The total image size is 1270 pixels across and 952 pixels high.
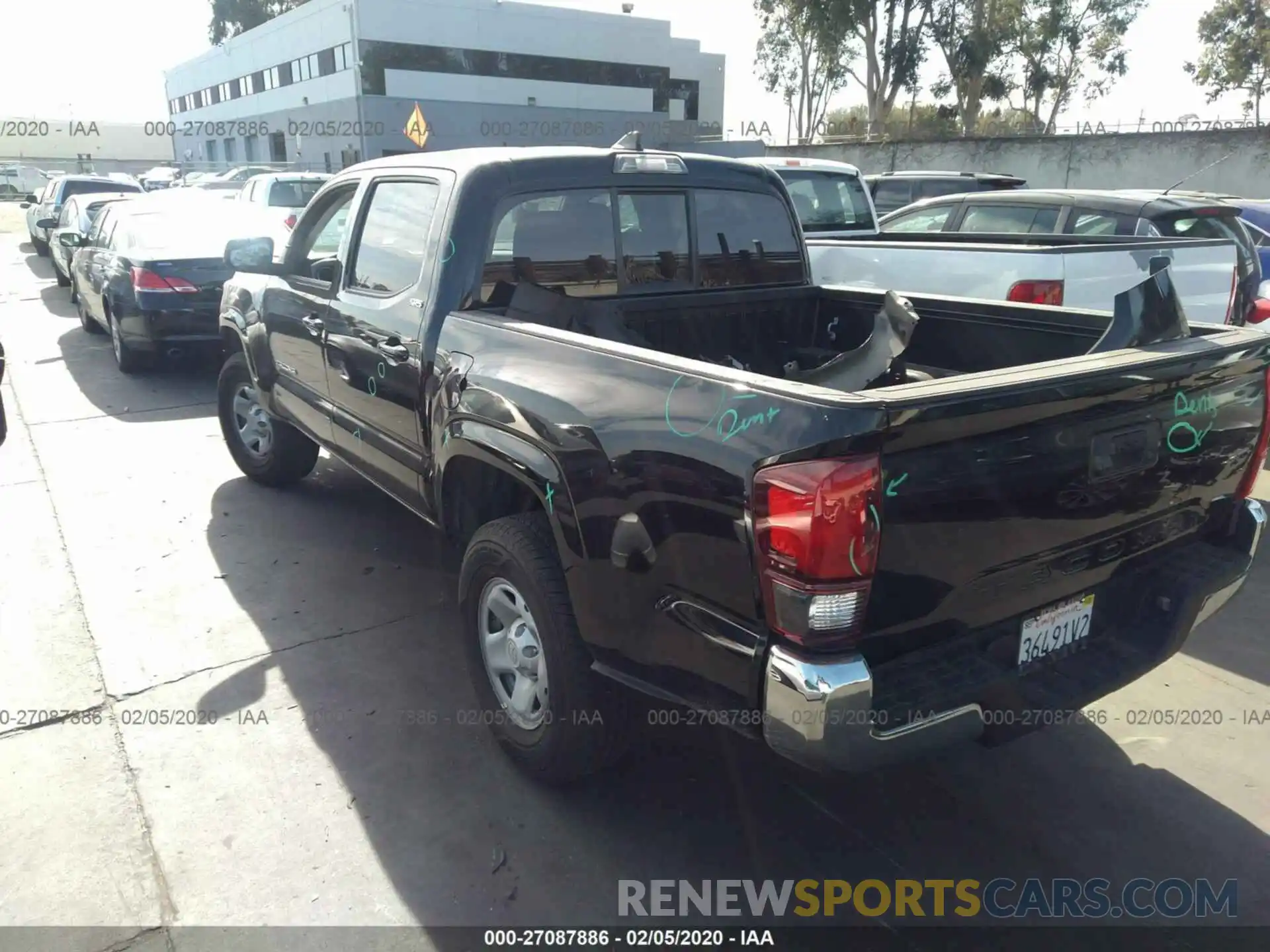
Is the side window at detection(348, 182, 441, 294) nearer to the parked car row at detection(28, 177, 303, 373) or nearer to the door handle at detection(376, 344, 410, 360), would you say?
the door handle at detection(376, 344, 410, 360)

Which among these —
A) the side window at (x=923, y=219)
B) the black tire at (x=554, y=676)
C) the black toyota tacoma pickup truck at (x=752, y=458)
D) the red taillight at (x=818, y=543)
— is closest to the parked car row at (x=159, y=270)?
the black toyota tacoma pickup truck at (x=752, y=458)

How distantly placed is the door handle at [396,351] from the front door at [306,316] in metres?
0.70

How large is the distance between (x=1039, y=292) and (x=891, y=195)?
9519 millimetres

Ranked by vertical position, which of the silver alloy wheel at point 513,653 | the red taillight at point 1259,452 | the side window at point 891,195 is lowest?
the silver alloy wheel at point 513,653

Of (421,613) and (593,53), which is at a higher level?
(593,53)

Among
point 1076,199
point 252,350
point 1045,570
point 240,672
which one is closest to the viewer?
point 1045,570

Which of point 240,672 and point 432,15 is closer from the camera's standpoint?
point 240,672

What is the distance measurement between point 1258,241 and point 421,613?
9.10 metres

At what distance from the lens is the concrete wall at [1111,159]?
61.9 ft

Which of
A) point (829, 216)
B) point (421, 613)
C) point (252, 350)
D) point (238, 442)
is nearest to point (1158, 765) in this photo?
point (421, 613)

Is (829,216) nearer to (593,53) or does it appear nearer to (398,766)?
(398,766)

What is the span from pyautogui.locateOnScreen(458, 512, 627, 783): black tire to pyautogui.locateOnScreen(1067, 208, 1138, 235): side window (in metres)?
6.40

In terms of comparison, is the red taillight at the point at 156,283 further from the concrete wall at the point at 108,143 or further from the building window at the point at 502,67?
the concrete wall at the point at 108,143

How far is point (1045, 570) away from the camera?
2.54 metres
